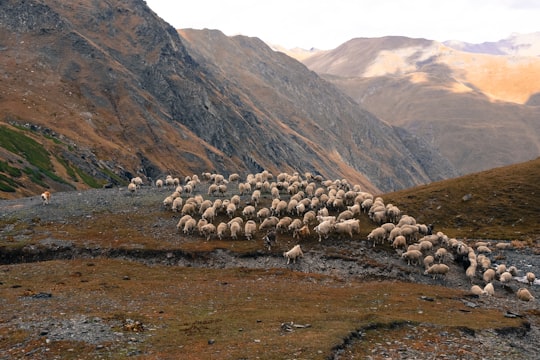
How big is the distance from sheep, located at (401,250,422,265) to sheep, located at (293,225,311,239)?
8.31 metres

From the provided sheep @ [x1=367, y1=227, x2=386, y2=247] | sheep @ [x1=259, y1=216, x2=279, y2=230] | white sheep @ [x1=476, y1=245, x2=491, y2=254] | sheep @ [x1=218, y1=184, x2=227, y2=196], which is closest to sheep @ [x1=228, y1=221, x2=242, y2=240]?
sheep @ [x1=259, y1=216, x2=279, y2=230]


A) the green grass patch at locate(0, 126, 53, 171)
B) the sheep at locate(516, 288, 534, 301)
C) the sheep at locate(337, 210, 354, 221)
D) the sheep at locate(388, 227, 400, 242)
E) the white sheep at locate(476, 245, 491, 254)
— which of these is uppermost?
the green grass patch at locate(0, 126, 53, 171)

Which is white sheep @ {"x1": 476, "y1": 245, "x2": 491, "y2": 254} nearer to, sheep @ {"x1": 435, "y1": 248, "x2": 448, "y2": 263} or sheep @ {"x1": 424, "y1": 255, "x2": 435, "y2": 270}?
sheep @ {"x1": 435, "y1": 248, "x2": 448, "y2": 263}

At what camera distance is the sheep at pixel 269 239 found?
38.3 m

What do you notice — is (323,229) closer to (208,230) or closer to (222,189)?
(208,230)

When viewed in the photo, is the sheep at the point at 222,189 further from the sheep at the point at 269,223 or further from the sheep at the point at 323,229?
the sheep at the point at 323,229

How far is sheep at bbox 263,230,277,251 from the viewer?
38.3 m

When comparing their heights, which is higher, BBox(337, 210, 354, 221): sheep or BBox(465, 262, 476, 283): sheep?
BBox(337, 210, 354, 221): sheep

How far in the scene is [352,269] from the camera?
36.1 metres

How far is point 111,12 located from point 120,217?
148 m

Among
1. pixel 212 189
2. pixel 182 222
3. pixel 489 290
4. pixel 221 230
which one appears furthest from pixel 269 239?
pixel 489 290

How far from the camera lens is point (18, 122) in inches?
3809

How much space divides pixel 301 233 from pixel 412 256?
9480mm

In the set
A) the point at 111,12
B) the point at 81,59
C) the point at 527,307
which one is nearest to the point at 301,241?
the point at 527,307
